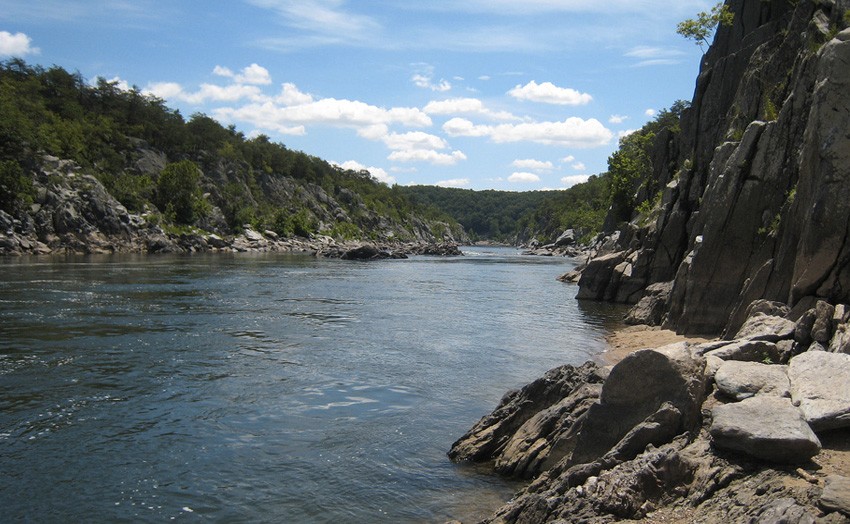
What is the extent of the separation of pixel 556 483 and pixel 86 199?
91899 mm

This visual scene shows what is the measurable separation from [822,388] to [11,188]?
8811 centimetres

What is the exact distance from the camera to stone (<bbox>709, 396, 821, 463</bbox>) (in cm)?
864

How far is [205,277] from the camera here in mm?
54781

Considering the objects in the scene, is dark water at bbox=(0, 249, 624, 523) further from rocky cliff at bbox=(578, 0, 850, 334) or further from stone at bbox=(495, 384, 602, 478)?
rocky cliff at bbox=(578, 0, 850, 334)

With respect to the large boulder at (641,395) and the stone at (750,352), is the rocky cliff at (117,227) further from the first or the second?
the stone at (750,352)

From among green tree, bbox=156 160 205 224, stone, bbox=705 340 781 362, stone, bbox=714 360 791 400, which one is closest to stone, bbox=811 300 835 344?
stone, bbox=705 340 781 362

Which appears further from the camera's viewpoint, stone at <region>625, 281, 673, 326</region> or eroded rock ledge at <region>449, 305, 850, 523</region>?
stone at <region>625, 281, 673, 326</region>

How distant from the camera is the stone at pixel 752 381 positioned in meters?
10.5

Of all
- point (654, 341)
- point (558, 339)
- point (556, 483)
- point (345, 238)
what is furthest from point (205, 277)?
point (345, 238)

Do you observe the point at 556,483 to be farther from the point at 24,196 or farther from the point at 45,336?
the point at 24,196

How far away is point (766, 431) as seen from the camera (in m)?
8.84

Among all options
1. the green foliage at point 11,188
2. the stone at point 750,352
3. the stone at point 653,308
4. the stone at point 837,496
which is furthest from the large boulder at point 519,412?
the green foliage at point 11,188

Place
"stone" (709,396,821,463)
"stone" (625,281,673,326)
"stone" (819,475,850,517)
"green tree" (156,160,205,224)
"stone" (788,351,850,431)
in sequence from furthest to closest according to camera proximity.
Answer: "green tree" (156,160,205,224)
"stone" (625,281,673,326)
"stone" (788,351,850,431)
"stone" (709,396,821,463)
"stone" (819,475,850,517)

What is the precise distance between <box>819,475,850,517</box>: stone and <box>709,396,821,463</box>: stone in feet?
2.89
